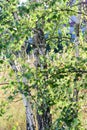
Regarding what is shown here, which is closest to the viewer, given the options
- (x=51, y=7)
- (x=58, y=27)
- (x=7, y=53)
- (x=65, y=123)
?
(x=65, y=123)

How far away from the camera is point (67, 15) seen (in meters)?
5.87

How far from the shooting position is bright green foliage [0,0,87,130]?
4.30 metres

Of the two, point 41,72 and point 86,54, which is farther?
point 86,54

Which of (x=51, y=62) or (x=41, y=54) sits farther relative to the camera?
(x=41, y=54)

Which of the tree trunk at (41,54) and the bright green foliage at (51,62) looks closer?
the bright green foliage at (51,62)

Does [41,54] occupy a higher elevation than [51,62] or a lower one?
lower

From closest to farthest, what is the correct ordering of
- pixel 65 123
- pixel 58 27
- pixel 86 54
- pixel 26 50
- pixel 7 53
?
pixel 65 123
pixel 86 54
pixel 7 53
pixel 58 27
pixel 26 50

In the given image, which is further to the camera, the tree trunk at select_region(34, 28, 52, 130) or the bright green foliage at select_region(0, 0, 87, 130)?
the tree trunk at select_region(34, 28, 52, 130)

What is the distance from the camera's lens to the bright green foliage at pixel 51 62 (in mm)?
4305

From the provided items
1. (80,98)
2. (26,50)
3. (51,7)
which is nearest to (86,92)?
(80,98)

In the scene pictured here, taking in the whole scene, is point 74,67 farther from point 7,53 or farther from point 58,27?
point 58,27

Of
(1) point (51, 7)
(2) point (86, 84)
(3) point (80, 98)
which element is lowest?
(3) point (80, 98)

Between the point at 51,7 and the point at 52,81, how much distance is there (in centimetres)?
91

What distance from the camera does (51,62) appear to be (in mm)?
5793
